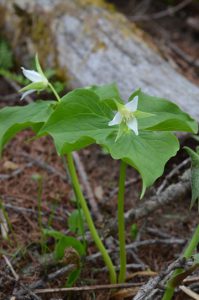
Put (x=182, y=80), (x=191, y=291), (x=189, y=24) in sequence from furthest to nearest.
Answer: (x=189, y=24), (x=182, y=80), (x=191, y=291)

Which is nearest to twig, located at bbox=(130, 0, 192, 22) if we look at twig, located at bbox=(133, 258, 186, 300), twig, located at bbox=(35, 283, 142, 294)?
twig, located at bbox=(35, 283, 142, 294)

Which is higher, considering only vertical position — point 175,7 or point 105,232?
point 175,7

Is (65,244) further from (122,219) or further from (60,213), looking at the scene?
(60,213)

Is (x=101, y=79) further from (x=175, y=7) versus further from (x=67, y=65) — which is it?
(x=175, y=7)

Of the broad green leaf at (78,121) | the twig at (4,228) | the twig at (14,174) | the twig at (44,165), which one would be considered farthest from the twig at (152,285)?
the twig at (14,174)

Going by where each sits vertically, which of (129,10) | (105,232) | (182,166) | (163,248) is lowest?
(163,248)

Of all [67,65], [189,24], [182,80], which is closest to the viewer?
[182,80]

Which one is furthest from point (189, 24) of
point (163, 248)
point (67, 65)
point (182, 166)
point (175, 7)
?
point (163, 248)
